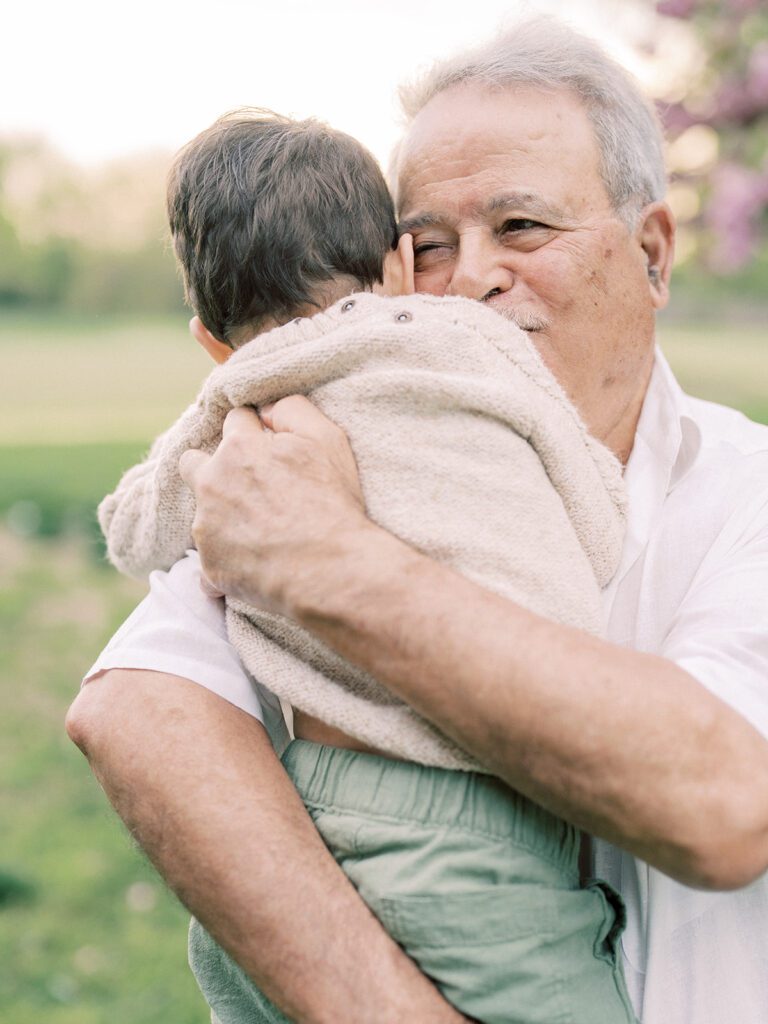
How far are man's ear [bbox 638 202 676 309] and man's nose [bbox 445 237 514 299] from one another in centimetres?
34

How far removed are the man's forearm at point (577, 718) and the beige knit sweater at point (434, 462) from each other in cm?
9

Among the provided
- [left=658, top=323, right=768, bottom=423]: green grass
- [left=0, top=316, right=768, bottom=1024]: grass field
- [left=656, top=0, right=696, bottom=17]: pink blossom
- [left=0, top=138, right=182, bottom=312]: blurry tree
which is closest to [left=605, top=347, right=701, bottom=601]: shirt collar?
[left=0, top=316, right=768, bottom=1024]: grass field

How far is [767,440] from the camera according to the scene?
1903mm

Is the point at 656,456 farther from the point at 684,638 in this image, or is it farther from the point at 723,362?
the point at 723,362

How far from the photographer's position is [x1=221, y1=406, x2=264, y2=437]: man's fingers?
162 centimetres

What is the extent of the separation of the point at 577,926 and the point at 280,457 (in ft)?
2.40

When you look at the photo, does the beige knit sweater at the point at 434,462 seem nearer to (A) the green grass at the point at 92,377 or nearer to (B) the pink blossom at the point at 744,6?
(B) the pink blossom at the point at 744,6

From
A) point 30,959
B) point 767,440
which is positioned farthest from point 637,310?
point 30,959

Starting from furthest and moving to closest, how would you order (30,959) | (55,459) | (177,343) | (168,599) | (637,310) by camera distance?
(177,343)
(55,459)
(30,959)
(637,310)
(168,599)

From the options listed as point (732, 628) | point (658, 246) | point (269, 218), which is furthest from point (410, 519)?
point (658, 246)

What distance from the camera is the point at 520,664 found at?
4.34ft

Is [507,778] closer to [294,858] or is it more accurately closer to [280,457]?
[294,858]

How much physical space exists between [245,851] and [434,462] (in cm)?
57

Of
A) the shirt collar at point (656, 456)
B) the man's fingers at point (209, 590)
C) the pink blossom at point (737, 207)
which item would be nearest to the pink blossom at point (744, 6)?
the pink blossom at point (737, 207)
